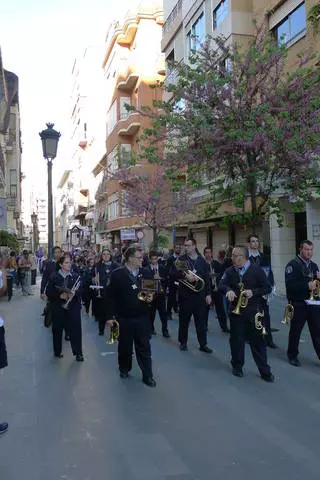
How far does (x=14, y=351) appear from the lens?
8.95 meters

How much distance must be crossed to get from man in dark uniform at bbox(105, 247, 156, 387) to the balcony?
22524mm

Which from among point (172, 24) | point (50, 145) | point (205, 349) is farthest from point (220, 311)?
point (172, 24)

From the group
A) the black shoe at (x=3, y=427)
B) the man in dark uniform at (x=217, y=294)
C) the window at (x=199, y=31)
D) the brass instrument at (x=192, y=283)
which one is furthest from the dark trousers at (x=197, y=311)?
the window at (x=199, y=31)

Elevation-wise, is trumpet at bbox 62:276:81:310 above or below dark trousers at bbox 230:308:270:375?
above

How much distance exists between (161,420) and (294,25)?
606 inches

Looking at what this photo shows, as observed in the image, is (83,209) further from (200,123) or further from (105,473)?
(105,473)

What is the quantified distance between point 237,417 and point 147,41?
35.5 m

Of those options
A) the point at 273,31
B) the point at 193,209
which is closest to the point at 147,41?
the point at 193,209

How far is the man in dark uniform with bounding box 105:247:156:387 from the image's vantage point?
6.64 meters

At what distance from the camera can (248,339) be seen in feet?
22.7

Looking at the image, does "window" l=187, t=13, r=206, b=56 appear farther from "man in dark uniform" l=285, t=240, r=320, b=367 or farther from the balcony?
"man in dark uniform" l=285, t=240, r=320, b=367

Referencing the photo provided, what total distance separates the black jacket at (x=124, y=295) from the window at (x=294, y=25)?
482 inches

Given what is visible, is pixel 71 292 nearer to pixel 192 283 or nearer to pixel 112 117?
pixel 192 283

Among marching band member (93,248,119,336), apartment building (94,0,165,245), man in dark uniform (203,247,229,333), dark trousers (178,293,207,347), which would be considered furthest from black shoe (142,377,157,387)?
apartment building (94,0,165,245)
